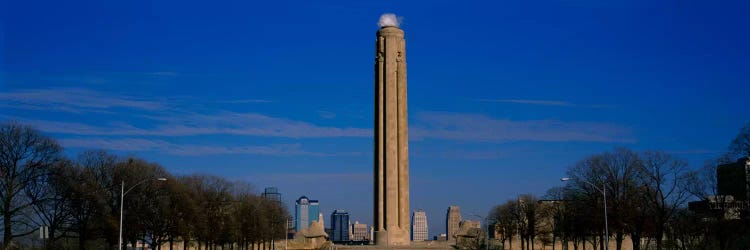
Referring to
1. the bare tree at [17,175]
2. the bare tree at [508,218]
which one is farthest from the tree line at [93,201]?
the bare tree at [508,218]

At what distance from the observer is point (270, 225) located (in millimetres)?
105625

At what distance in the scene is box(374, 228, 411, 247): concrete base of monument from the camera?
78.4 m

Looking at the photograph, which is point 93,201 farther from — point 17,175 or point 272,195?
point 272,195

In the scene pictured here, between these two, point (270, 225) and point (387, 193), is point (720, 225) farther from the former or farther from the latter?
point (270, 225)

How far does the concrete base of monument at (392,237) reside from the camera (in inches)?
3088

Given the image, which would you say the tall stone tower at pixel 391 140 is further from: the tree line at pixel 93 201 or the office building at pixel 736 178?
the office building at pixel 736 178

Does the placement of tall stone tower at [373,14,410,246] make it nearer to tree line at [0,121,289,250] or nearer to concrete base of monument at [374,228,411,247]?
concrete base of monument at [374,228,411,247]

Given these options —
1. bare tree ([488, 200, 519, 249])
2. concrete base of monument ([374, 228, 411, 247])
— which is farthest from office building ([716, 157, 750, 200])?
bare tree ([488, 200, 519, 249])

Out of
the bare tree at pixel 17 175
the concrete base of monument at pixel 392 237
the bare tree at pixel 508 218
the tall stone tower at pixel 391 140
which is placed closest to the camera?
the bare tree at pixel 17 175

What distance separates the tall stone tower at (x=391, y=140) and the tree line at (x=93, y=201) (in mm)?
17187

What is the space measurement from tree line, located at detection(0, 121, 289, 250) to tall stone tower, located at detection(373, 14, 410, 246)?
17187 millimetres

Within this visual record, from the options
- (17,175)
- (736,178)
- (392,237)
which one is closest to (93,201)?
(17,175)

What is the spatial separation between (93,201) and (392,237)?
28212 millimetres

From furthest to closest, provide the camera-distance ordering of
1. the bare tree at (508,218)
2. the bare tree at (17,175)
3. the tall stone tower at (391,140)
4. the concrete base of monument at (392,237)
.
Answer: the bare tree at (508,218), the tall stone tower at (391,140), the concrete base of monument at (392,237), the bare tree at (17,175)
